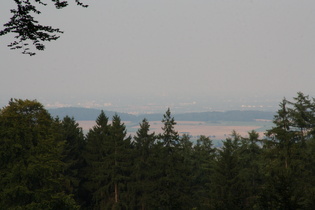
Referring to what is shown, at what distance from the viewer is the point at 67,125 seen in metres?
40.4

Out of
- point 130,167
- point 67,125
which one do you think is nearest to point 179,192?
point 130,167

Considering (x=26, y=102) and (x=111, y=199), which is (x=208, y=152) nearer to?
(x=111, y=199)

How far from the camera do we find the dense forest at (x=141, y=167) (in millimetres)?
23266

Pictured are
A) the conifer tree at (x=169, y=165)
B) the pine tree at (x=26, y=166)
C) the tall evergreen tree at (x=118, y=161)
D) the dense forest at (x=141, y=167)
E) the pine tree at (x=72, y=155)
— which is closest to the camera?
the pine tree at (x=26, y=166)

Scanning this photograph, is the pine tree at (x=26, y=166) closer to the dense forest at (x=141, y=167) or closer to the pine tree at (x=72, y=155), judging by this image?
the dense forest at (x=141, y=167)

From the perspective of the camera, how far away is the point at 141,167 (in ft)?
127

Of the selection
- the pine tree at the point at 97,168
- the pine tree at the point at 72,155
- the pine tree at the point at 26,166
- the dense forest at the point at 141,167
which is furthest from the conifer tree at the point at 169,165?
the pine tree at the point at 26,166

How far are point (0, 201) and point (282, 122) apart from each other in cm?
2323

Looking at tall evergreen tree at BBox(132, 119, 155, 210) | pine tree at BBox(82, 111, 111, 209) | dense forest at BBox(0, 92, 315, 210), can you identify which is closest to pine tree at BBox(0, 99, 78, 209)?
dense forest at BBox(0, 92, 315, 210)

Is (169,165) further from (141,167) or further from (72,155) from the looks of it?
(72,155)

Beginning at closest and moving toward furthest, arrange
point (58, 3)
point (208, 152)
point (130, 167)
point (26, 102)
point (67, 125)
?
point (58, 3) < point (26, 102) < point (130, 167) < point (67, 125) < point (208, 152)

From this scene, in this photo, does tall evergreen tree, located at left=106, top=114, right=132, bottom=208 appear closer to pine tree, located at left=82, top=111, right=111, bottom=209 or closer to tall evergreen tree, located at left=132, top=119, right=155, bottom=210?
pine tree, located at left=82, top=111, right=111, bottom=209

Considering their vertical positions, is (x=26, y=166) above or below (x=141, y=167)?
above

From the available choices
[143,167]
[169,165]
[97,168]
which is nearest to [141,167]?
[143,167]
